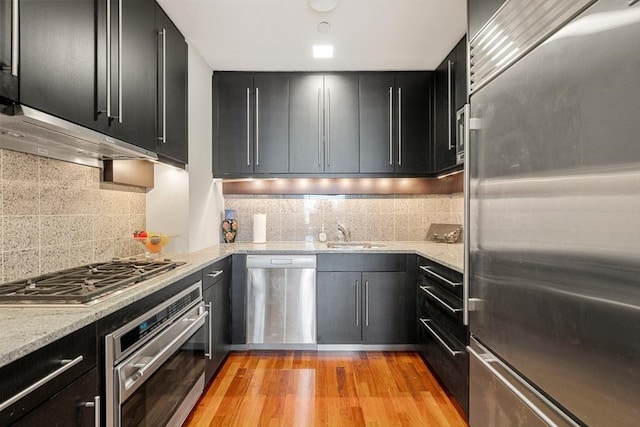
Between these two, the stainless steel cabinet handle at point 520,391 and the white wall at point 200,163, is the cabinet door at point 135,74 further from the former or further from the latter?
the stainless steel cabinet handle at point 520,391

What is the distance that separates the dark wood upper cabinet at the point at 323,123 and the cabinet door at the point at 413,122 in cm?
39

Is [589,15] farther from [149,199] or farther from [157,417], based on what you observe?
[149,199]

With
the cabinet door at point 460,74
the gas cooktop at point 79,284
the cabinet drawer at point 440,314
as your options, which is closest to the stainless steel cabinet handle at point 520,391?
the cabinet drawer at point 440,314

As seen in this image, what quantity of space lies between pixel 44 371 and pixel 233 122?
2617 mm

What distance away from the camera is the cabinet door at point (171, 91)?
2111 mm

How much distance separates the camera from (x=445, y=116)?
2893 mm

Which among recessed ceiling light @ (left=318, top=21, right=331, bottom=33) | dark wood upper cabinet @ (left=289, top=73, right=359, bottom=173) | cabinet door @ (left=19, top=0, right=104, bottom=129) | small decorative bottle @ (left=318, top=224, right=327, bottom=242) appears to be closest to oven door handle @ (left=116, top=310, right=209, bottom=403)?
cabinet door @ (left=19, top=0, right=104, bottom=129)

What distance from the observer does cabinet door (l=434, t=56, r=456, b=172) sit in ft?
9.04

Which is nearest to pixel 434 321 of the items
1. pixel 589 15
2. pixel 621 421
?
pixel 621 421

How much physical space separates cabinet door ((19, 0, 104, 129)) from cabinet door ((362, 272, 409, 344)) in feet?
7.45

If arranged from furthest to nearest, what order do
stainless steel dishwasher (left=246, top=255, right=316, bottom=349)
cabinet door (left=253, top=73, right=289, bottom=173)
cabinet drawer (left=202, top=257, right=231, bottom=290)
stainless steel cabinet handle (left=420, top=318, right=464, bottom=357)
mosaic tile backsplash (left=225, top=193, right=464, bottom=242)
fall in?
mosaic tile backsplash (left=225, top=193, right=464, bottom=242)
cabinet door (left=253, top=73, right=289, bottom=173)
stainless steel dishwasher (left=246, top=255, right=316, bottom=349)
cabinet drawer (left=202, top=257, right=231, bottom=290)
stainless steel cabinet handle (left=420, top=318, right=464, bottom=357)

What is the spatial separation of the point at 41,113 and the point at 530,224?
5.35 feet

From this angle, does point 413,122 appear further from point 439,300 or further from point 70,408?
point 70,408

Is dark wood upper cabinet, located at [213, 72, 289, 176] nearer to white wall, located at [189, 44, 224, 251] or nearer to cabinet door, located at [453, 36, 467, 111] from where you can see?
white wall, located at [189, 44, 224, 251]
